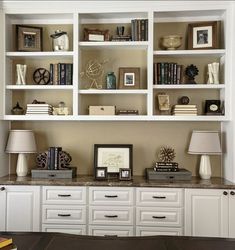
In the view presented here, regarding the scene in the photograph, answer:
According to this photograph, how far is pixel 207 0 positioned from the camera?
3160 millimetres

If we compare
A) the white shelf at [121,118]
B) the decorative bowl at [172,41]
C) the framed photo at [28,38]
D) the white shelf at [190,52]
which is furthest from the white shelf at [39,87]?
the decorative bowl at [172,41]

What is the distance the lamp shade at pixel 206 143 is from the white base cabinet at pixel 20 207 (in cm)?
157

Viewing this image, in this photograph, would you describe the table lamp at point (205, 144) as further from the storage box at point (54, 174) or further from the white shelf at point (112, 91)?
the storage box at point (54, 174)

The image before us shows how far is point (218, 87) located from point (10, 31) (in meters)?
2.24

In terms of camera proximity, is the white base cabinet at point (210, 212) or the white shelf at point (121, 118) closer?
the white base cabinet at point (210, 212)

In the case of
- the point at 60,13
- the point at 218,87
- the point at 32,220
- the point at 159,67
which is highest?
the point at 60,13

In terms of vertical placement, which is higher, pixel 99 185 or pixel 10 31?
pixel 10 31

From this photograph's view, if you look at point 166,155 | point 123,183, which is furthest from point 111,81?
point 123,183

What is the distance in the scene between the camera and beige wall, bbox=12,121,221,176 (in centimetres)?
346

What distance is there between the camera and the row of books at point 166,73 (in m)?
3.27

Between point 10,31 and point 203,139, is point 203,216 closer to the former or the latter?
point 203,139

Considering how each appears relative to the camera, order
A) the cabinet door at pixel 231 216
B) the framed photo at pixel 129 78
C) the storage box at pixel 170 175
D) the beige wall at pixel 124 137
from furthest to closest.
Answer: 1. the beige wall at pixel 124 137
2. the framed photo at pixel 129 78
3. the storage box at pixel 170 175
4. the cabinet door at pixel 231 216

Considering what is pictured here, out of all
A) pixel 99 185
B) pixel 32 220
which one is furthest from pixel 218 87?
pixel 32 220

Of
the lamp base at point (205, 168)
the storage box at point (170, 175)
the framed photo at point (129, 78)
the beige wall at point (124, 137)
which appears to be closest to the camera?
the storage box at point (170, 175)
